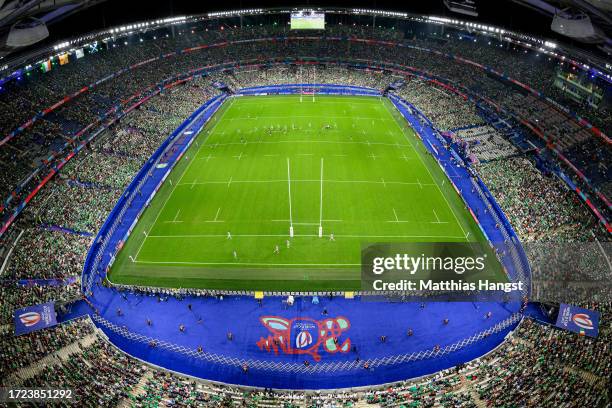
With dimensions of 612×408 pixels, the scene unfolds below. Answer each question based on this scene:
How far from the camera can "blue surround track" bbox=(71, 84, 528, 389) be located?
30891 mm

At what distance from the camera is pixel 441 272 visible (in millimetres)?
38875

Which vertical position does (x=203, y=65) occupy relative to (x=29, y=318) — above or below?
above

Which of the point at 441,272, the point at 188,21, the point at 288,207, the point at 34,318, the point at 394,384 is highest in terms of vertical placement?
the point at 188,21

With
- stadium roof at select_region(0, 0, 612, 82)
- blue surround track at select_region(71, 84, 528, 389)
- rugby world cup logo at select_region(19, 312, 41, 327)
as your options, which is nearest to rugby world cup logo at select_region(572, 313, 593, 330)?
blue surround track at select_region(71, 84, 528, 389)

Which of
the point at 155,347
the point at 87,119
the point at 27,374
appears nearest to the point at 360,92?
the point at 87,119

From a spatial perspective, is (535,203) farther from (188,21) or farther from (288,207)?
(188,21)

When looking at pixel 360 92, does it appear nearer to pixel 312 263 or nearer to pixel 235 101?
pixel 235 101

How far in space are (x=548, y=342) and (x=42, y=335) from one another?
32359 mm

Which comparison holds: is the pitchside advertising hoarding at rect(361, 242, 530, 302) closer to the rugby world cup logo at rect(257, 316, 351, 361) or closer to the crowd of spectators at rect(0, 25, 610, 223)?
the rugby world cup logo at rect(257, 316, 351, 361)

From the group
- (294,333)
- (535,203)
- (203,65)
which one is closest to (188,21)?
(203,65)

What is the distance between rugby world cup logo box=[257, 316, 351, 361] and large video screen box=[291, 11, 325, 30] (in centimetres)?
7029

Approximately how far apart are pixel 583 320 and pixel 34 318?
3553 cm

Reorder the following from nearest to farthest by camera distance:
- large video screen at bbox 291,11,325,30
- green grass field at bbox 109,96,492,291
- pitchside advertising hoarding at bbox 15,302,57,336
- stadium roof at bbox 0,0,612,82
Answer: pitchside advertising hoarding at bbox 15,302,57,336
green grass field at bbox 109,96,492,291
stadium roof at bbox 0,0,612,82
large video screen at bbox 291,11,325,30

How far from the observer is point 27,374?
26.9m
